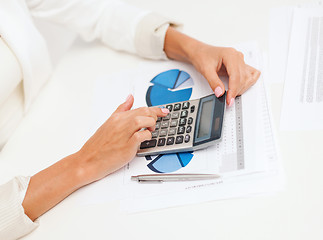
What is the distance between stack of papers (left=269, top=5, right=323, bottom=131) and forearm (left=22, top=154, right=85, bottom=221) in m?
0.35

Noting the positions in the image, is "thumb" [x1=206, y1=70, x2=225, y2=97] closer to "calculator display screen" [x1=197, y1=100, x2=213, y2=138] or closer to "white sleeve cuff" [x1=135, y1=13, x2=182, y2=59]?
"calculator display screen" [x1=197, y1=100, x2=213, y2=138]

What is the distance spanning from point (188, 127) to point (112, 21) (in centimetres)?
41

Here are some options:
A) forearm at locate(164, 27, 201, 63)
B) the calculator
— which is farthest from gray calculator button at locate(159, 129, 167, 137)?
forearm at locate(164, 27, 201, 63)

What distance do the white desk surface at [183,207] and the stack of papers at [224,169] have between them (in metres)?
0.01

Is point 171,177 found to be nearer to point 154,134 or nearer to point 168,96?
point 154,134

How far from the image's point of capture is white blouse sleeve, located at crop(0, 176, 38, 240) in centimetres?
57

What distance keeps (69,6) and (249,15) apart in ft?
1.41

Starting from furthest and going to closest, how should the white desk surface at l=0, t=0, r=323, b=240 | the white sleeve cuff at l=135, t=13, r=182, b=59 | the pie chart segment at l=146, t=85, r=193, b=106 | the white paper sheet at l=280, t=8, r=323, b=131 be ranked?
the white sleeve cuff at l=135, t=13, r=182, b=59, the pie chart segment at l=146, t=85, r=193, b=106, the white paper sheet at l=280, t=8, r=323, b=131, the white desk surface at l=0, t=0, r=323, b=240

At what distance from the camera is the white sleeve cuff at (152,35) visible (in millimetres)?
845

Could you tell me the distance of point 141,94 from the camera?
0.77 m

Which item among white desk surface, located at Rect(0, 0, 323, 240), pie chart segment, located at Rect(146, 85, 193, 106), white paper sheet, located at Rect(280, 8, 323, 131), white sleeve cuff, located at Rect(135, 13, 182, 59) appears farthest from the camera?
white sleeve cuff, located at Rect(135, 13, 182, 59)

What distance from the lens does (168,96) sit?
736 mm

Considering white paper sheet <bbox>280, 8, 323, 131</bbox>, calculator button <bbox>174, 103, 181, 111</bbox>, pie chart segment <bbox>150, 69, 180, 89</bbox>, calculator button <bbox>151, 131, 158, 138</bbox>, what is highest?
calculator button <bbox>174, 103, 181, 111</bbox>

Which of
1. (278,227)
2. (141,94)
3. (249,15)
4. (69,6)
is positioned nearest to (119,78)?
(141,94)
